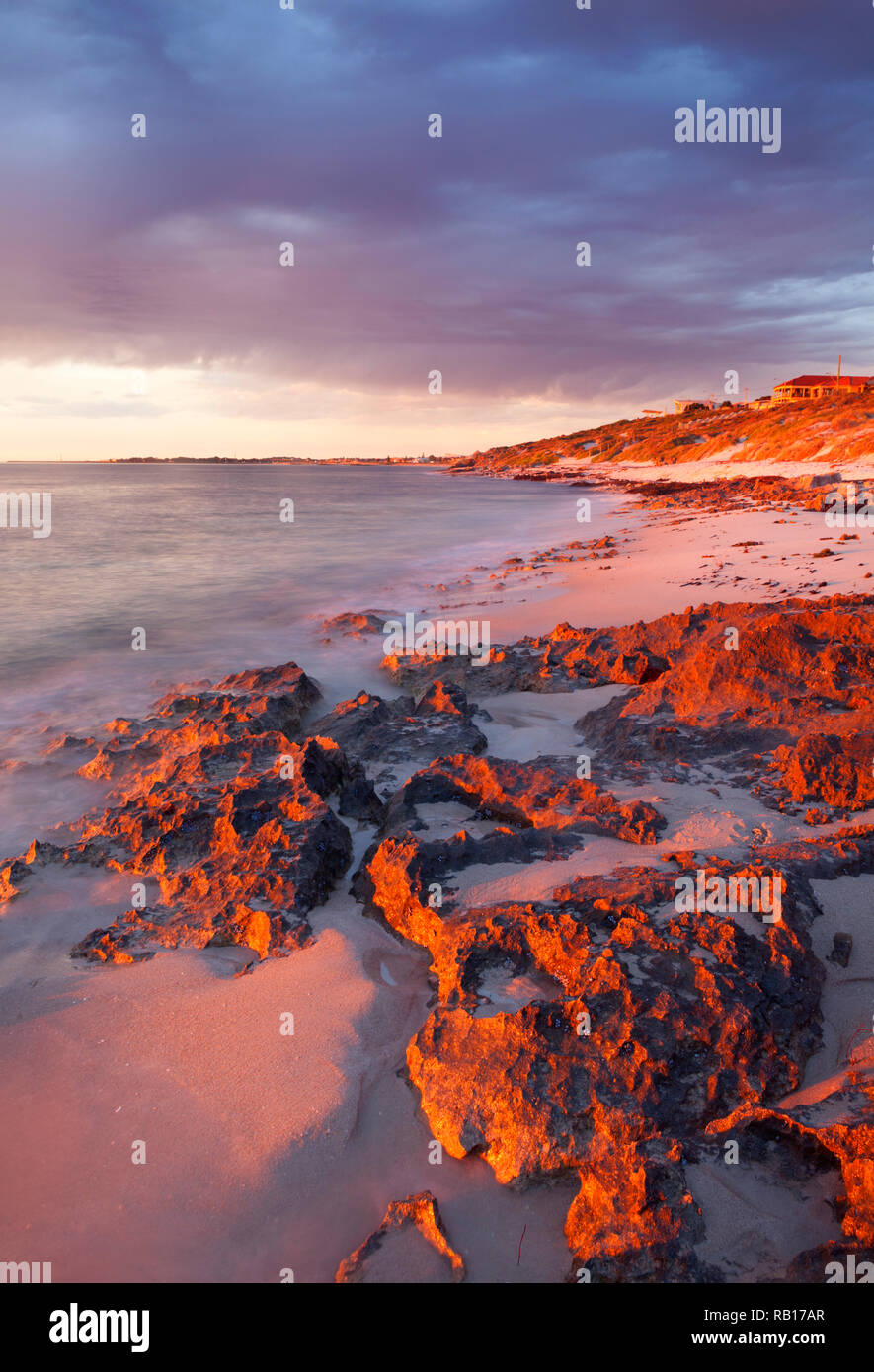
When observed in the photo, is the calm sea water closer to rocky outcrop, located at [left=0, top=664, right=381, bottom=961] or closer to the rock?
rocky outcrop, located at [left=0, top=664, right=381, bottom=961]

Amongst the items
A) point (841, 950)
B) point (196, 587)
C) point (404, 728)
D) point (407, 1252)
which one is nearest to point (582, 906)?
point (841, 950)

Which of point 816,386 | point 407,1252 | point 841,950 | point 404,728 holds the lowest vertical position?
point 407,1252

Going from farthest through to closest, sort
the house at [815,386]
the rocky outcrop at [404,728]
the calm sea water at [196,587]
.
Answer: the house at [815,386] → the calm sea water at [196,587] → the rocky outcrop at [404,728]

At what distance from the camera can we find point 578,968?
357cm

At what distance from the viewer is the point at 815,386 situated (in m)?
88.8

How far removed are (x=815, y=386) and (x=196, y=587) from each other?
93103 mm

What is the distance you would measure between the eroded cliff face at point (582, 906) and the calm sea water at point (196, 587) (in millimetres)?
4520

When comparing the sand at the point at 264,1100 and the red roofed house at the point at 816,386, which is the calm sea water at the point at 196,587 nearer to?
the sand at the point at 264,1100

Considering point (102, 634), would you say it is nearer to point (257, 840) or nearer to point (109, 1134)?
point (257, 840)

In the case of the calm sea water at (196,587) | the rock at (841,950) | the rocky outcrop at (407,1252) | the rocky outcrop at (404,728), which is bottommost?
the rocky outcrop at (407,1252)

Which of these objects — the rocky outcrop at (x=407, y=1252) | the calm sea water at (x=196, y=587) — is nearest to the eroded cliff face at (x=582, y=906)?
the rocky outcrop at (x=407, y=1252)

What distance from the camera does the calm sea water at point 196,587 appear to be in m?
12.5

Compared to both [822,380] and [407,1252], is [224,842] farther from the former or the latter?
[822,380]

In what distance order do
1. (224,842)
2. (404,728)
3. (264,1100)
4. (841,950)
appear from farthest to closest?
(404,728), (224,842), (841,950), (264,1100)
